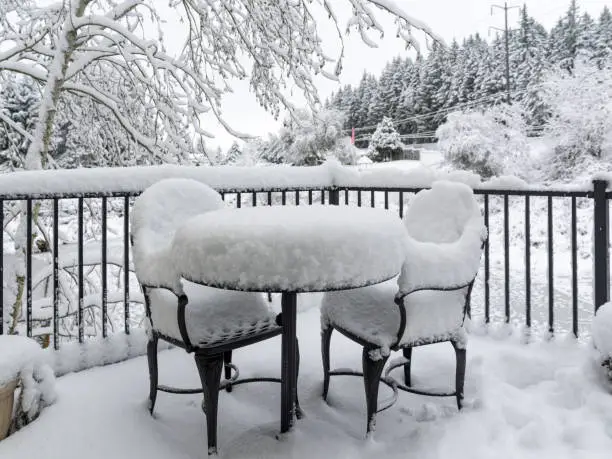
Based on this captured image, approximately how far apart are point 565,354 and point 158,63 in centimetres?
383

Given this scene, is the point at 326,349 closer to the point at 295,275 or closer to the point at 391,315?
the point at 391,315

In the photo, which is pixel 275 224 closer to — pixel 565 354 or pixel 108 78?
pixel 565 354

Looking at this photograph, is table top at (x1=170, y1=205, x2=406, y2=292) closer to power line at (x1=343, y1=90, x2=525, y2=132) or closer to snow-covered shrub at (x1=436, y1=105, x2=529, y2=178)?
snow-covered shrub at (x1=436, y1=105, x2=529, y2=178)

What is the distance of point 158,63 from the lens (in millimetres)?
4246

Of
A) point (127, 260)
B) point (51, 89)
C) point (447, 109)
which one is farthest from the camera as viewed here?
point (447, 109)

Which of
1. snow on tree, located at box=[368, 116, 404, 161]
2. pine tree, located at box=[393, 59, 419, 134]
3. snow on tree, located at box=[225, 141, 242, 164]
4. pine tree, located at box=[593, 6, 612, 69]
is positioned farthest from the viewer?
pine tree, located at box=[393, 59, 419, 134]

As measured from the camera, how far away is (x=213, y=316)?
1792 mm

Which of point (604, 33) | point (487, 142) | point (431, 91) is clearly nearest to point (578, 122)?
point (487, 142)

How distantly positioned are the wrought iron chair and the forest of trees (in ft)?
73.0

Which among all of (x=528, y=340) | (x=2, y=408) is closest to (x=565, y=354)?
(x=528, y=340)

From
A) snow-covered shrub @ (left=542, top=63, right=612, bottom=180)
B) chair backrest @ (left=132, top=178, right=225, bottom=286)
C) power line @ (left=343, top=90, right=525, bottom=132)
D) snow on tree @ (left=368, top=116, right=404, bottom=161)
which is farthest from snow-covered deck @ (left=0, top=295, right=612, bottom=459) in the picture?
power line @ (left=343, top=90, right=525, bottom=132)

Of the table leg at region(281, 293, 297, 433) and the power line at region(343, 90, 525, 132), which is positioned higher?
the power line at region(343, 90, 525, 132)

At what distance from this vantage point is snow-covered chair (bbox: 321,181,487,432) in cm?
169

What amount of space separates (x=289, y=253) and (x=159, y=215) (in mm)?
818
